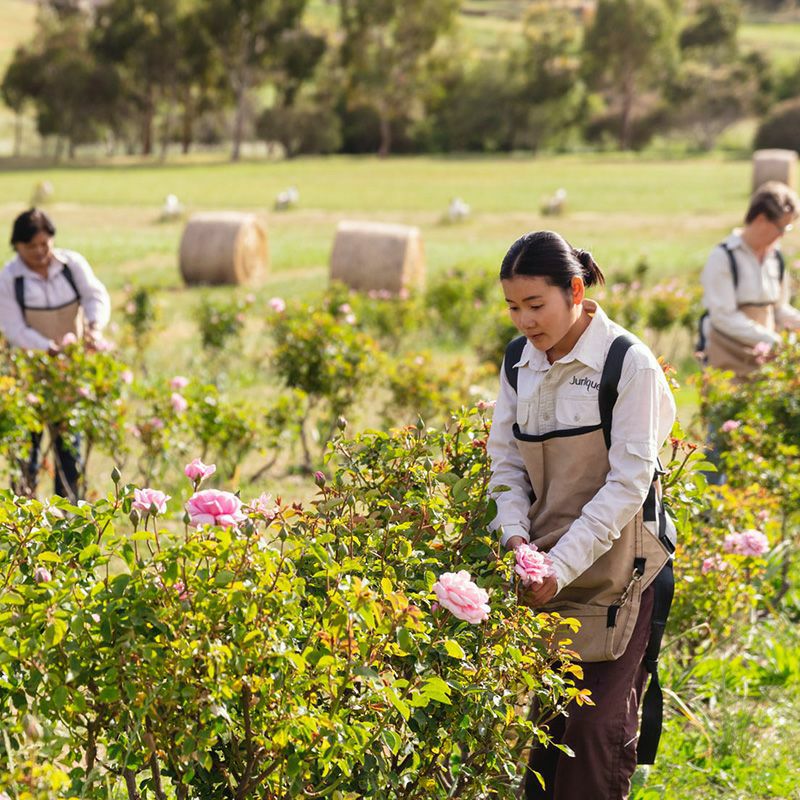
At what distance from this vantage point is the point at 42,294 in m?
6.31

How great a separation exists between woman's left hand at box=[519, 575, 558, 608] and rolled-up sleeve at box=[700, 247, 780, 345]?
141 inches

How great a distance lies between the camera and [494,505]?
3203mm

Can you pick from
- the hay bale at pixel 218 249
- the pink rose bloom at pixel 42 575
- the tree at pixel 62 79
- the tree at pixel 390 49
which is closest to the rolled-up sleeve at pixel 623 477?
the pink rose bloom at pixel 42 575

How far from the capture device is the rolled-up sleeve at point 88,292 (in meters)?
6.30

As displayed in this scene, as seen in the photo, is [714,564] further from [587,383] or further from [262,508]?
[262,508]

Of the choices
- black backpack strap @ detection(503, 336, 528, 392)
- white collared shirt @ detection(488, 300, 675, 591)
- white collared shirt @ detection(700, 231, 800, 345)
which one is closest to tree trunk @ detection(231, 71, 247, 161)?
white collared shirt @ detection(700, 231, 800, 345)

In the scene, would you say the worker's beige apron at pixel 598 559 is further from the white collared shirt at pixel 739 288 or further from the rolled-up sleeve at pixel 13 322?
the rolled-up sleeve at pixel 13 322

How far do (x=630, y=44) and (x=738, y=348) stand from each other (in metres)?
69.7

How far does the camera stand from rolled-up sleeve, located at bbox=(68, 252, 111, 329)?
6.30 metres

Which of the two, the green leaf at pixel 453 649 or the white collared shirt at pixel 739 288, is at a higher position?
the white collared shirt at pixel 739 288

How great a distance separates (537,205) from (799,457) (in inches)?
1153

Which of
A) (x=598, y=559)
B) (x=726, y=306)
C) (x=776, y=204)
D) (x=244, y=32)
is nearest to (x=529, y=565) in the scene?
(x=598, y=559)

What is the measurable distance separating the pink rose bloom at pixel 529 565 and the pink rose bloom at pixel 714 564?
1891 millimetres

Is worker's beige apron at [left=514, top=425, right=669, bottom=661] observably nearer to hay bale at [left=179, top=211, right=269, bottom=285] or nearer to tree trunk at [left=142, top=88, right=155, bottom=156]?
hay bale at [left=179, top=211, right=269, bottom=285]
